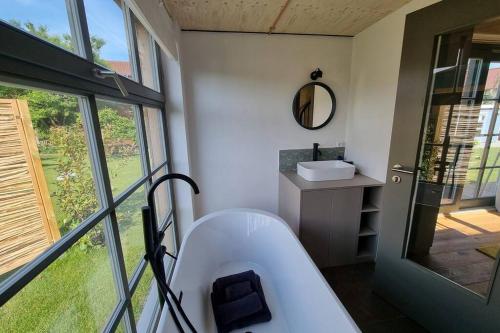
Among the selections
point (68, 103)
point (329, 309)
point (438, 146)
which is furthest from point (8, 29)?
point (438, 146)

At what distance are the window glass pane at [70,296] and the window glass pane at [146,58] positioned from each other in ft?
4.39

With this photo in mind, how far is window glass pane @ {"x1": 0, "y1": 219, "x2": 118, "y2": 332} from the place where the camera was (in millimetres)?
581

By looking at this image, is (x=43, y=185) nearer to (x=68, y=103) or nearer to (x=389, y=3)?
(x=68, y=103)

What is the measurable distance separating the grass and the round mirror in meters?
1.94

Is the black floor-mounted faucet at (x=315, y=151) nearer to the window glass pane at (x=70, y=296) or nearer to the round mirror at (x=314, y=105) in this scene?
the round mirror at (x=314, y=105)

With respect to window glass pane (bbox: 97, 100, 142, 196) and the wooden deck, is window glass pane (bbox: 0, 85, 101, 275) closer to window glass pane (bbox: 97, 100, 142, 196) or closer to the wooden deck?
window glass pane (bbox: 97, 100, 142, 196)

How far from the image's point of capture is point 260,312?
1463 millimetres

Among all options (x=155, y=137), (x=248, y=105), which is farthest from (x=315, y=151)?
(x=155, y=137)

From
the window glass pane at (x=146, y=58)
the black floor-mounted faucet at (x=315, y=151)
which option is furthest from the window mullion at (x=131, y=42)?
the black floor-mounted faucet at (x=315, y=151)

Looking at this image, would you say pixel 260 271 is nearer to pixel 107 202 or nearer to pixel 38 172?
pixel 107 202

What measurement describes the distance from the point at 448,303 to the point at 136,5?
250 centimetres

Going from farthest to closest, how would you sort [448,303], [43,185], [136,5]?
[448,303] < [136,5] < [43,185]

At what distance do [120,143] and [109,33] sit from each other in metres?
0.59

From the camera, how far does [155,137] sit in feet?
6.48
